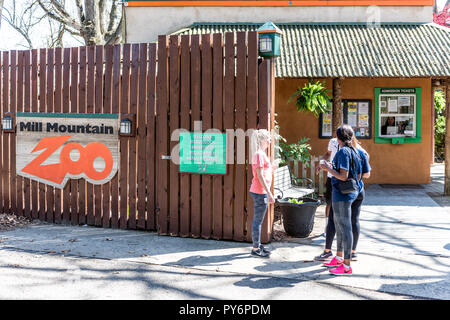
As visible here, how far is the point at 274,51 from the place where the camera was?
22.4 feet

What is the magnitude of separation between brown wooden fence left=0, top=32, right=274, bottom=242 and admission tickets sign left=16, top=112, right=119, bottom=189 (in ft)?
0.42

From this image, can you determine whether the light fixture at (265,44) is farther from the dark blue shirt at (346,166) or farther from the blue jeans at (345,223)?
the blue jeans at (345,223)

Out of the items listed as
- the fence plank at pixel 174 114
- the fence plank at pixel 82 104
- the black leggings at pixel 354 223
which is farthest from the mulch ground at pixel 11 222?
the black leggings at pixel 354 223

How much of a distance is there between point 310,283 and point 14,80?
6.21 m

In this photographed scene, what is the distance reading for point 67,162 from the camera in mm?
8234

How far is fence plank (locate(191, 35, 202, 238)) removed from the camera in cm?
726

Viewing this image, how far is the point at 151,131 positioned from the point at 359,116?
7279 millimetres

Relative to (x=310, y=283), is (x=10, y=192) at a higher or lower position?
higher

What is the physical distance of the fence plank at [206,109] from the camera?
23.6 feet

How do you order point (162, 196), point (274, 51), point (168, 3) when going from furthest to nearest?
point (168, 3) < point (162, 196) < point (274, 51)

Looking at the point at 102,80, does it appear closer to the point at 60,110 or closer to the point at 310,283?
the point at 60,110

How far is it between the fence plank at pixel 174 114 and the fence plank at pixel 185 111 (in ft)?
0.23

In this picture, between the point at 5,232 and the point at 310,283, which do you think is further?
the point at 5,232
